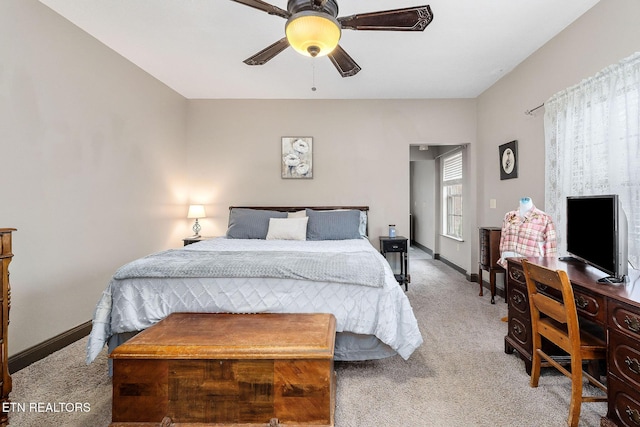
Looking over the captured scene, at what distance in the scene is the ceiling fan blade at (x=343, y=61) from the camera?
2174 mm

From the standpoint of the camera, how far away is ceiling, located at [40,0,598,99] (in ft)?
7.96

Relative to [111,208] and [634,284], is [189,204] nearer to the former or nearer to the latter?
[111,208]

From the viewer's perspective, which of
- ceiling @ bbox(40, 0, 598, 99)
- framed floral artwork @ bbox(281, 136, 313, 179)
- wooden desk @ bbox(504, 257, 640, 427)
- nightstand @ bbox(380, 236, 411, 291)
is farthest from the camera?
framed floral artwork @ bbox(281, 136, 313, 179)

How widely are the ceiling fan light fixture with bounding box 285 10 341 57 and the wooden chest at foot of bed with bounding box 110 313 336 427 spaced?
66.0 inches

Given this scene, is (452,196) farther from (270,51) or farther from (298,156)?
(270,51)

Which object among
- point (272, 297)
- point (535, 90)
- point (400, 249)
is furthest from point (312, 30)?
point (400, 249)

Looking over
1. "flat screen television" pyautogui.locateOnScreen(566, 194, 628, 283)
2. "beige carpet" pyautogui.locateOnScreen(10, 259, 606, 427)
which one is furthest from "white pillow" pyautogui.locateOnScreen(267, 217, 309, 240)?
"flat screen television" pyautogui.locateOnScreen(566, 194, 628, 283)

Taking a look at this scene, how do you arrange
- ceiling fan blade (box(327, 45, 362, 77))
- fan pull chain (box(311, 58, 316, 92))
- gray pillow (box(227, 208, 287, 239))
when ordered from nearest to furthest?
ceiling fan blade (box(327, 45, 362, 77)) < fan pull chain (box(311, 58, 316, 92)) < gray pillow (box(227, 208, 287, 239))

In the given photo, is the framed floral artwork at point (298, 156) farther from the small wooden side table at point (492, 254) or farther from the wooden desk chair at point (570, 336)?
the wooden desk chair at point (570, 336)

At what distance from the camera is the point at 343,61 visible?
230cm

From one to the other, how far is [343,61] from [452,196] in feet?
14.0

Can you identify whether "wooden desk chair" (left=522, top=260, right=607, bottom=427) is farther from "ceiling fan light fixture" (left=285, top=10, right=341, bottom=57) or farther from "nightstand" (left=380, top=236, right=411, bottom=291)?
"nightstand" (left=380, top=236, right=411, bottom=291)

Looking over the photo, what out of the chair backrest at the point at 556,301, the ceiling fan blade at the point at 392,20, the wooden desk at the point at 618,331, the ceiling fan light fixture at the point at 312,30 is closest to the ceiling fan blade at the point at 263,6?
the ceiling fan light fixture at the point at 312,30

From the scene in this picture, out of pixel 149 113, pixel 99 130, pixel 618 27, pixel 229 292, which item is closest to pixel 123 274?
pixel 229 292
